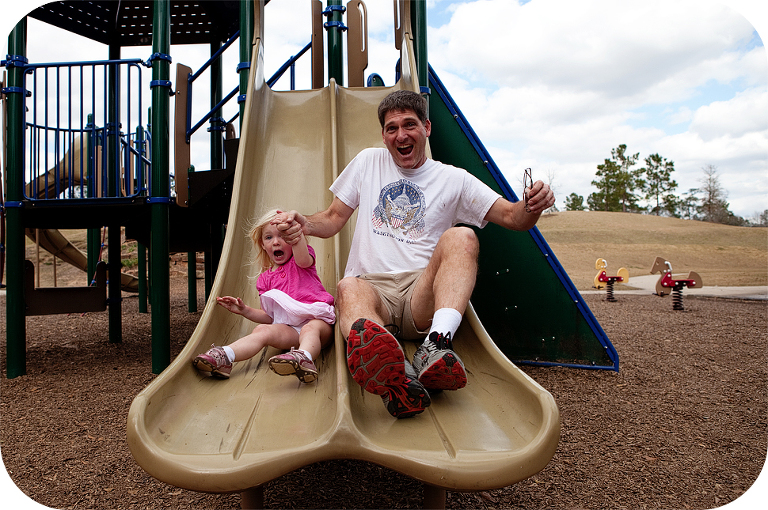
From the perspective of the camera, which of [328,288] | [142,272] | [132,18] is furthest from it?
[142,272]

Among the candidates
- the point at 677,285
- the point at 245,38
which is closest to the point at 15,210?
the point at 245,38

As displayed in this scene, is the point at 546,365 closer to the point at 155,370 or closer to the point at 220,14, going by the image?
the point at 155,370

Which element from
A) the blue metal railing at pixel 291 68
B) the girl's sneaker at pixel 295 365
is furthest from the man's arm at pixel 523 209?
the blue metal railing at pixel 291 68

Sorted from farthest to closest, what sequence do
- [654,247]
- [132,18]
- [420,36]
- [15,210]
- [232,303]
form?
1. [654,247]
2. [132,18]
3. [420,36]
4. [15,210]
5. [232,303]

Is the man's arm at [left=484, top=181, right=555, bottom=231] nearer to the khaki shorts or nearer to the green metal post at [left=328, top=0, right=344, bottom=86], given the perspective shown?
the khaki shorts

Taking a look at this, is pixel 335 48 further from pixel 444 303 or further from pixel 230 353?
pixel 444 303

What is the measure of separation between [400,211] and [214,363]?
1.06 metres

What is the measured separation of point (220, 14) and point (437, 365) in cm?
589

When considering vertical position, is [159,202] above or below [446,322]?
above

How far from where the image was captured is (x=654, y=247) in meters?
21.9

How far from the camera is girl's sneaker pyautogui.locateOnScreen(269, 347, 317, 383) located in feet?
6.61

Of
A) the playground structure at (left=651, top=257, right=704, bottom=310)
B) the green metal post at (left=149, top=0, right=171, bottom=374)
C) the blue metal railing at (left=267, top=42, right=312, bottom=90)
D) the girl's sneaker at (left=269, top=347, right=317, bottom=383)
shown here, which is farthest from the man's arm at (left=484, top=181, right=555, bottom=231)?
the playground structure at (left=651, top=257, right=704, bottom=310)

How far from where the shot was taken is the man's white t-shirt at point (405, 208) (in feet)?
7.84

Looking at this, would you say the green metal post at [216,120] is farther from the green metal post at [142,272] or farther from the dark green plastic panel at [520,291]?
the dark green plastic panel at [520,291]
